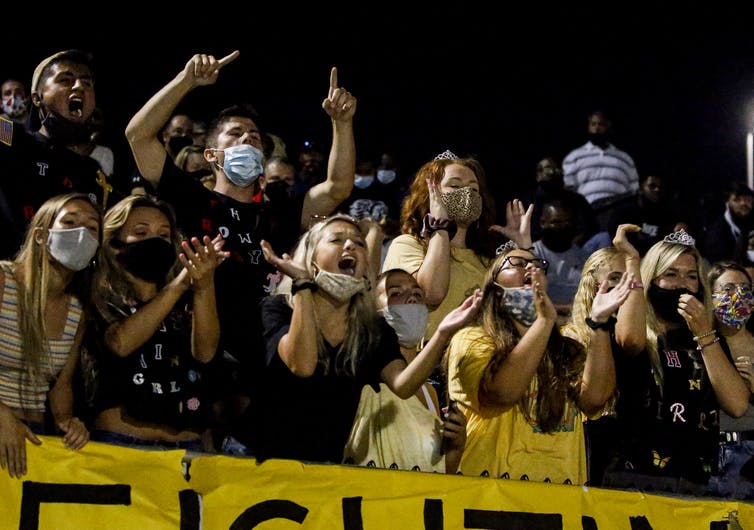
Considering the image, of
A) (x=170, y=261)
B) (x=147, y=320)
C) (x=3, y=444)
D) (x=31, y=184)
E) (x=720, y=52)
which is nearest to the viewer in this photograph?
(x=3, y=444)

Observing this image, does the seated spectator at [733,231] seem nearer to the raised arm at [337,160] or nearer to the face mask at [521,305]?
the raised arm at [337,160]

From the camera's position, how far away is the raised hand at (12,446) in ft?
13.8

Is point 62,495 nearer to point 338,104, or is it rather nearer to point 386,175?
point 338,104

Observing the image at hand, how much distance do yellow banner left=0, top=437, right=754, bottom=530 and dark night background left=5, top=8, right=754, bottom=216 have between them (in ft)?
22.8

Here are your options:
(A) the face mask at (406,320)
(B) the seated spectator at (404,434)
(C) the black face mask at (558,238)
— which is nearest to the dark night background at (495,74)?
(C) the black face mask at (558,238)

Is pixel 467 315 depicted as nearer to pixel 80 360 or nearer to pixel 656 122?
pixel 80 360

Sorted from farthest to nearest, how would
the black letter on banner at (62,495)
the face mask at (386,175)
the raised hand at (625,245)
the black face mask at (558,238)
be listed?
the face mask at (386,175)
the black face mask at (558,238)
the raised hand at (625,245)
the black letter on banner at (62,495)

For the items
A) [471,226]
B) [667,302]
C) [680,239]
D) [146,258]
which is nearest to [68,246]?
[146,258]

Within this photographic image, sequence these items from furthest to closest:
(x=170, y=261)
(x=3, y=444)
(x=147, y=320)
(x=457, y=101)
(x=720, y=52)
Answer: (x=720, y=52) < (x=457, y=101) < (x=170, y=261) < (x=147, y=320) < (x=3, y=444)

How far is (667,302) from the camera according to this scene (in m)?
6.02

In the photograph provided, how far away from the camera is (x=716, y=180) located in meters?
14.9

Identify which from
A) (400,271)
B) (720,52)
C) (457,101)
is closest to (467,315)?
(400,271)

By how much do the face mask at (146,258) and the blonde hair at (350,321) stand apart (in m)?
0.51

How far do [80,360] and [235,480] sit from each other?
0.86 meters
